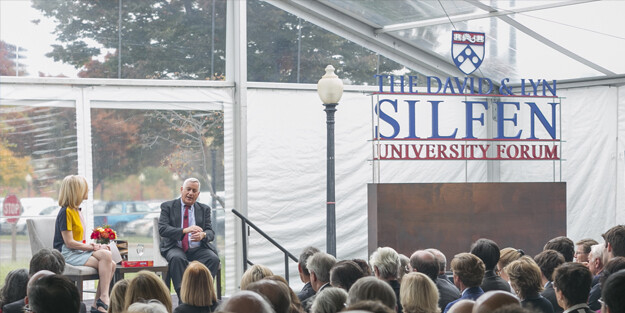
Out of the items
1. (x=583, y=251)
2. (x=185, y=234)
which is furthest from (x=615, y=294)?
(x=185, y=234)

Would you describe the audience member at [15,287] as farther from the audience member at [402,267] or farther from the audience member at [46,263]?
the audience member at [402,267]

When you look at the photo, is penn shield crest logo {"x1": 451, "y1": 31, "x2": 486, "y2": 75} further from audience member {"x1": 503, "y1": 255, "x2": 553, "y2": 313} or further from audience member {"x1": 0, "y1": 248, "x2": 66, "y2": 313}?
audience member {"x1": 0, "y1": 248, "x2": 66, "y2": 313}

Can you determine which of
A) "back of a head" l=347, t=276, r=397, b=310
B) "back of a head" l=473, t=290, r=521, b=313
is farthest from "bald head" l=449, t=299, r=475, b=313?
"back of a head" l=473, t=290, r=521, b=313

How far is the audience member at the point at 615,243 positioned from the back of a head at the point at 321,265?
6.38 feet

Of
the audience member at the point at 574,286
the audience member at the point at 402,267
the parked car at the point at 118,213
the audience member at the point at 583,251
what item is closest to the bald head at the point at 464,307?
the audience member at the point at 574,286

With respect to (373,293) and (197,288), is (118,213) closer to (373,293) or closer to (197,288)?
(197,288)

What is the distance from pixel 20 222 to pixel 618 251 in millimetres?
6415

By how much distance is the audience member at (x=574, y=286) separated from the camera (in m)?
4.50

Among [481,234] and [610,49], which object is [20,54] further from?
[610,49]

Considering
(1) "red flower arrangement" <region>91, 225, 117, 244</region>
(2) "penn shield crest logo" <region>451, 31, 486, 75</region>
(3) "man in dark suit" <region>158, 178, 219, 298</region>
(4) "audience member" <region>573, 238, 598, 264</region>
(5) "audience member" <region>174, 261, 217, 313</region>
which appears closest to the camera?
(5) "audience member" <region>174, 261, 217, 313</region>

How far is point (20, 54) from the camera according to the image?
9.74 metres

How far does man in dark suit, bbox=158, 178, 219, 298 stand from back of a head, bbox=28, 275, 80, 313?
4.49 meters

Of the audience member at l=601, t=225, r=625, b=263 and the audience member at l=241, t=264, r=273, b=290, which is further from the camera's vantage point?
the audience member at l=601, t=225, r=625, b=263

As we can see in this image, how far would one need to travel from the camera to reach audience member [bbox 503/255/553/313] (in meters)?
5.05
